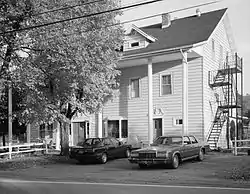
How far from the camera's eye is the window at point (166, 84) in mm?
23741

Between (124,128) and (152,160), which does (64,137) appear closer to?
(124,128)

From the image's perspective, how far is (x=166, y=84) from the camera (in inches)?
939

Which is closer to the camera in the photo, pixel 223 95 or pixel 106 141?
pixel 106 141

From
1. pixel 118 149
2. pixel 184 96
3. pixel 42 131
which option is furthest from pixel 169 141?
pixel 42 131

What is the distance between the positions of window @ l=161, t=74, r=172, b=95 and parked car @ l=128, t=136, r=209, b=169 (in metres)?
7.62

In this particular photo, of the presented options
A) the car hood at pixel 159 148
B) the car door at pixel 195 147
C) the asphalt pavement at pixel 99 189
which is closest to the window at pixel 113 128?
the car door at pixel 195 147

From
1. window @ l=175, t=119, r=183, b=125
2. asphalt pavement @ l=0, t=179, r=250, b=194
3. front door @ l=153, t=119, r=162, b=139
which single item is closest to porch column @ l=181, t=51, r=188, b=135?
window @ l=175, t=119, r=183, b=125

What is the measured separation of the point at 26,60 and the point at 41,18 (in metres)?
2.48

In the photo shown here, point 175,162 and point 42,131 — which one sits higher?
point 42,131

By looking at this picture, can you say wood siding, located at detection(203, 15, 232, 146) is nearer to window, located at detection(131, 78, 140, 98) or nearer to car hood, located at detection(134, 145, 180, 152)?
window, located at detection(131, 78, 140, 98)

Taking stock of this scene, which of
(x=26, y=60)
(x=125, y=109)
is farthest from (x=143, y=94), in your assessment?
(x=26, y=60)

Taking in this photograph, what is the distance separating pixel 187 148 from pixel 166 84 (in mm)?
8954

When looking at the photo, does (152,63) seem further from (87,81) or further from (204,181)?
(204,181)

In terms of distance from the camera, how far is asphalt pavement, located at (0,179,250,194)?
9.51 meters
